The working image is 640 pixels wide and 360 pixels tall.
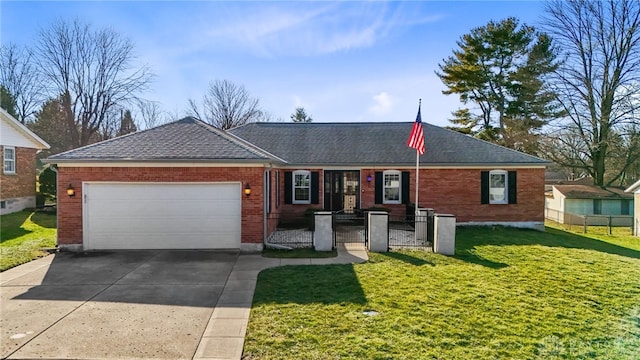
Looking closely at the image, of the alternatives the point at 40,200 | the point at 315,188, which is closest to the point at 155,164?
the point at 315,188

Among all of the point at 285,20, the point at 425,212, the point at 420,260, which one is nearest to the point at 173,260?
the point at 420,260

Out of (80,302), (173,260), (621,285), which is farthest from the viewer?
(173,260)

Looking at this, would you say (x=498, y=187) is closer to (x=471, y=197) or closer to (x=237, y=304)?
(x=471, y=197)

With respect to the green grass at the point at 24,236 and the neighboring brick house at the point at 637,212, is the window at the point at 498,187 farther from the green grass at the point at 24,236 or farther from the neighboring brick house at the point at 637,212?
the green grass at the point at 24,236

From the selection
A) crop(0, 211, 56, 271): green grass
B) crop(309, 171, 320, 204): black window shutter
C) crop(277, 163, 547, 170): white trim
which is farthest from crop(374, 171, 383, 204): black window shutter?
crop(0, 211, 56, 271): green grass

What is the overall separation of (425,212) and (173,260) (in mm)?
8443

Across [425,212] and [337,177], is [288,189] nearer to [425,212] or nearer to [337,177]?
[337,177]

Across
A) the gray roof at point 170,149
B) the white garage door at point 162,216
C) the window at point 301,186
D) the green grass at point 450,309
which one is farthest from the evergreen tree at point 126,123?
the green grass at point 450,309

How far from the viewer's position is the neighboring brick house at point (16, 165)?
1688cm

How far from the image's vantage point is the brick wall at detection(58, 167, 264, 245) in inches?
406

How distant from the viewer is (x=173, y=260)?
9.52 m

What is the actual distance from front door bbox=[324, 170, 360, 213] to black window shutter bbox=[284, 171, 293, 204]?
1.61 metres

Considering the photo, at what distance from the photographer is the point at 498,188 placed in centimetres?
1585

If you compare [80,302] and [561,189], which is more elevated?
[561,189]
